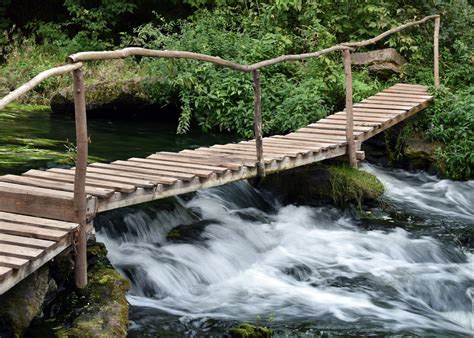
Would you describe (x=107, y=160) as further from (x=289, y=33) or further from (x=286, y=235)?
(x=289, y=33)

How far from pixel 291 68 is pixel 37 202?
8409 millimetres

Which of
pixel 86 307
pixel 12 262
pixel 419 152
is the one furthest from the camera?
pixel 419 152

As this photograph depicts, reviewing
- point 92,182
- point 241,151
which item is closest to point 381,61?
point 241,151

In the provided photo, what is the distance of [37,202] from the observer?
19.2ft

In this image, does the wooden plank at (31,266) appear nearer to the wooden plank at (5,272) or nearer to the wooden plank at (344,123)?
the wooden plank at (5,272)

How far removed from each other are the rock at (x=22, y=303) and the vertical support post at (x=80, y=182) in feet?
1.13

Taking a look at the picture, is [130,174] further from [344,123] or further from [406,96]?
[406,96]

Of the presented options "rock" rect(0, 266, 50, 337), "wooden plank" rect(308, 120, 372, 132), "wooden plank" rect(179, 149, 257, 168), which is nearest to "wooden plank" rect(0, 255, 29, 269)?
"rock" rect(0, 266, 50, 337)

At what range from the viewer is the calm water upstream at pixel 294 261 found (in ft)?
20.6

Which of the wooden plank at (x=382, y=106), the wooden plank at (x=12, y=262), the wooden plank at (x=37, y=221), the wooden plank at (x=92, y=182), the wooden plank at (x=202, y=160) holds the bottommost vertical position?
the wooden plank at (x=12, y=262)

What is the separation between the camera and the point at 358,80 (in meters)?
13.0

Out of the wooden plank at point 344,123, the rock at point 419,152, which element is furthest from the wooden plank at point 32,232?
the rock at point 419,152

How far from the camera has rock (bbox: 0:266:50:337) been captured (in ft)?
16.5

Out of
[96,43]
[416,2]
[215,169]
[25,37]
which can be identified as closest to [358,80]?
[416,2]
